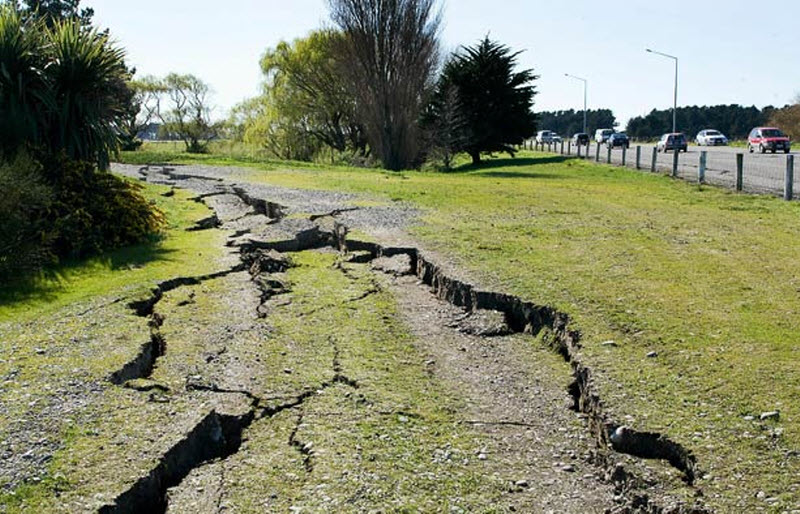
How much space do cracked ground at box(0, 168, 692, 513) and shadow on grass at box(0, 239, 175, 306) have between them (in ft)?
3.13

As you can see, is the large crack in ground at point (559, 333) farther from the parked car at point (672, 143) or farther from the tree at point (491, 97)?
the parked car at point (672, 143)

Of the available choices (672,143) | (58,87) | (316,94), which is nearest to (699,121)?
(672,143)

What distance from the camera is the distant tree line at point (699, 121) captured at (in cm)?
9644

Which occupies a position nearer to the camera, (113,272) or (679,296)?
(679,296)

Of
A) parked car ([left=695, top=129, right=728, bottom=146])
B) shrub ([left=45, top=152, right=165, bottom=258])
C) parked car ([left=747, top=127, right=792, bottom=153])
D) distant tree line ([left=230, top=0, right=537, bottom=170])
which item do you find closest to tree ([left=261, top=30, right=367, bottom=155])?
distant tree line ([left=230, top=0, right=537, bottom=170])

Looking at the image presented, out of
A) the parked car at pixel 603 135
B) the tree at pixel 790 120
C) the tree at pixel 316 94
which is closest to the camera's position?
the tree at pixel 316 94

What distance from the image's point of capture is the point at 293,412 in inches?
222

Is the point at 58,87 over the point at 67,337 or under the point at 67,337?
over

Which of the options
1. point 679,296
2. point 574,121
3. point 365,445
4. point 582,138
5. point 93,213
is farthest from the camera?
point 574,121

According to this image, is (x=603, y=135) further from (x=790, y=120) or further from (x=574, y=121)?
(x=574, y=121)

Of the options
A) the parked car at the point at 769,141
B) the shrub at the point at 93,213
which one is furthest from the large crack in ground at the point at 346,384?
the parked car at the point at 769,141

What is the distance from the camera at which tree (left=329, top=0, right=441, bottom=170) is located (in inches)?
1383

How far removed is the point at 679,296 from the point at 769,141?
40.6 m

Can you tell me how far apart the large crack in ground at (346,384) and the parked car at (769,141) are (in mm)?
38502
